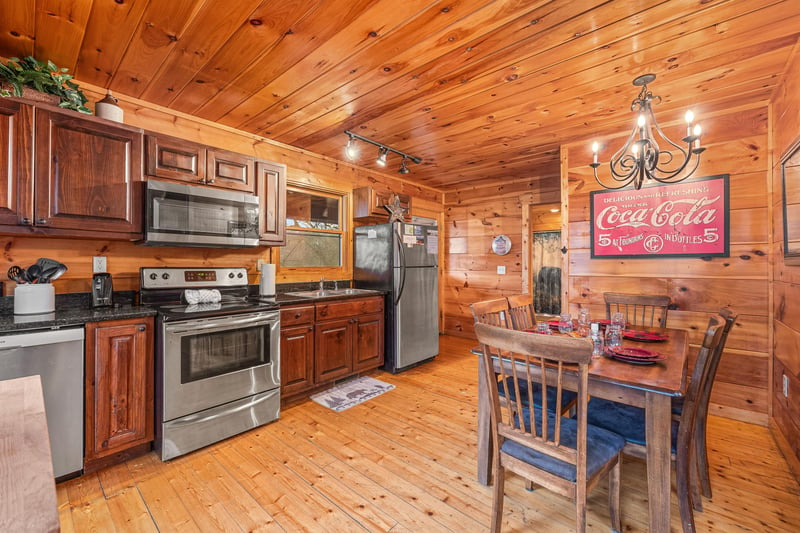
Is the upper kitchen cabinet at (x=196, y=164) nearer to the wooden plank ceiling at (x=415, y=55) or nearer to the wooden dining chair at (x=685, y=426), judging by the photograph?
the wooden plank ceiling at (x=415, y=55)

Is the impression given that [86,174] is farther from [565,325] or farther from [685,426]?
[685,426]

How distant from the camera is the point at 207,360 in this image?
7.82 feet

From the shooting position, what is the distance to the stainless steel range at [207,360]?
2.22 meters

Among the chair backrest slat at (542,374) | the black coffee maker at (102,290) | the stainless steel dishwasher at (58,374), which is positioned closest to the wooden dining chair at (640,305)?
the chair backrest slat at (542,374)

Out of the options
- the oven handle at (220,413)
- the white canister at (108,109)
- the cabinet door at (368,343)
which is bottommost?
the oven handle at (220,413)

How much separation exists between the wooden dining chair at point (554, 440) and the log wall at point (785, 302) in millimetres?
1520

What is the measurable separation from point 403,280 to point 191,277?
2.03 meters

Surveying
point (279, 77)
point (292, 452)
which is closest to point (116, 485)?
point (292, 452)

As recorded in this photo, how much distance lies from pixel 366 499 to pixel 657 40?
2984 millimetres

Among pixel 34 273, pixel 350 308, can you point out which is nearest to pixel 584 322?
pixel 350 308

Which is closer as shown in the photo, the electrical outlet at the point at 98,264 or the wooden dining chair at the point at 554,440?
the wooden dining chair at the point at 554,440

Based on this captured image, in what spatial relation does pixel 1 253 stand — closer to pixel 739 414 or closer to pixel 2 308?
pixel 2 308

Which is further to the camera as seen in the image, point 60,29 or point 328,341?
point 328,341

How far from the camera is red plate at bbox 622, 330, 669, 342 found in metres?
2.08
